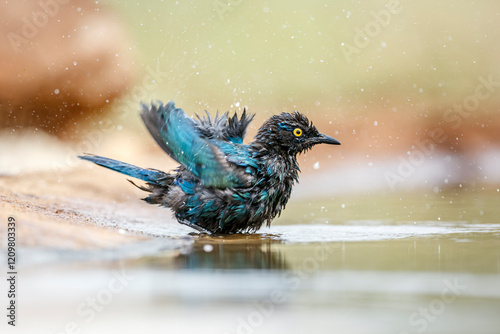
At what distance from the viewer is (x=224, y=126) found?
21.9 feet

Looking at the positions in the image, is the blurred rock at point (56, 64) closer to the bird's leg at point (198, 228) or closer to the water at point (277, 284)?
the bird's leg at point (198, 228)

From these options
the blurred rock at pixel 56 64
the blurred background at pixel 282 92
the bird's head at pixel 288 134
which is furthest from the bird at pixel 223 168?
the blurred rock at pixel 56 64

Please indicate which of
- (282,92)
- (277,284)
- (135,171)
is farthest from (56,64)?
(277,284)

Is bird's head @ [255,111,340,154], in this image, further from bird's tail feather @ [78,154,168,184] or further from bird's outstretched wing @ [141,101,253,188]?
bird's tail feather @ [78,154,168,184]

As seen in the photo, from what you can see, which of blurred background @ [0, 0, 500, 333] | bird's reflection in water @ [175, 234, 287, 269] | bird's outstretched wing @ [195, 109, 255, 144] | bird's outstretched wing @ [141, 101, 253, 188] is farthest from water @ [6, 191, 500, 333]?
blurred background @ [0, 0, 500, 333]

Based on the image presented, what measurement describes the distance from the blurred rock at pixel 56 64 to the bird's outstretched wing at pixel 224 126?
206 inches

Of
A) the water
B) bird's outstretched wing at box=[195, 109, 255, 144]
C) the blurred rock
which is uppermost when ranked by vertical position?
the blurred rock

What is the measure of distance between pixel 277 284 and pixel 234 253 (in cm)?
115

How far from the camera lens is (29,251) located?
4.34 metres

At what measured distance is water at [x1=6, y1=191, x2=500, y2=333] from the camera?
296 centimetres

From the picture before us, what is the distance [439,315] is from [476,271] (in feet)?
3.48

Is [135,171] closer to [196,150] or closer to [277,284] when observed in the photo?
[196,150]

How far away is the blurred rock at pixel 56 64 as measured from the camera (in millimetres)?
11039

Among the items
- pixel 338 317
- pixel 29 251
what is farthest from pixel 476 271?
pixel 29 251
